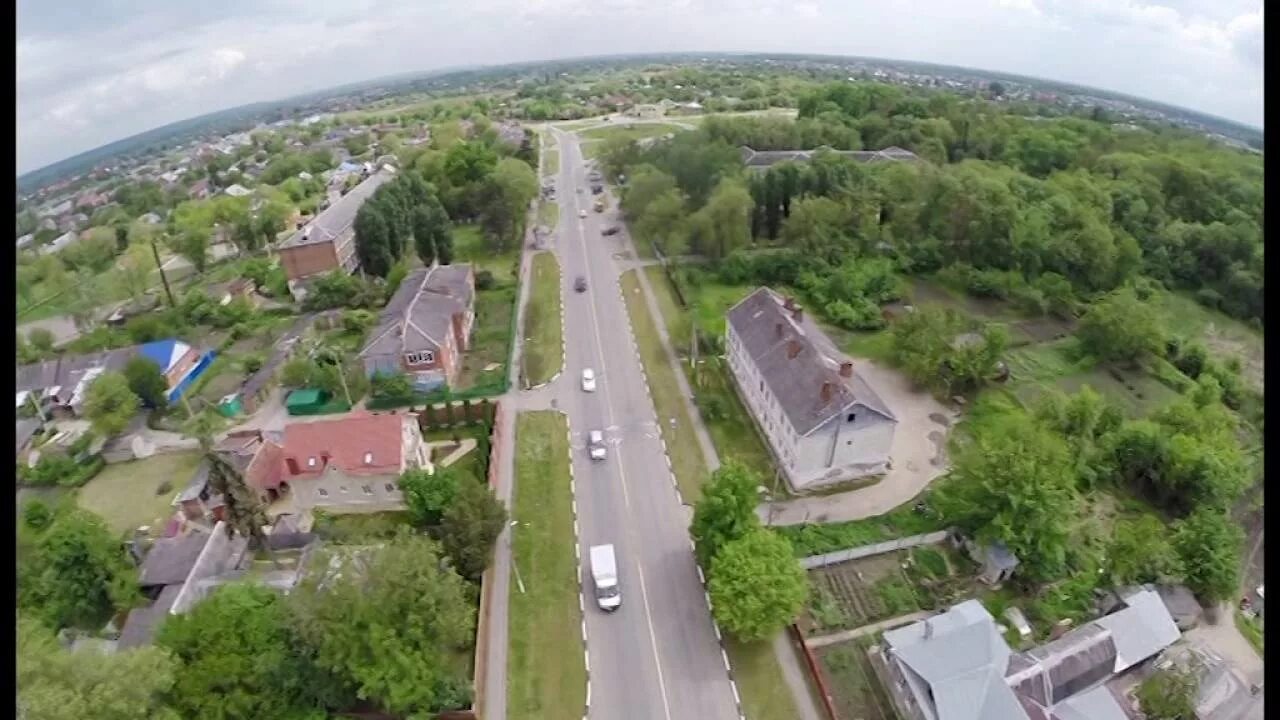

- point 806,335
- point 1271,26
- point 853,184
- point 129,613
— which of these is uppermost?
point 1271,26

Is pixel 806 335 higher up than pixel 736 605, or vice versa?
pixel 806 335

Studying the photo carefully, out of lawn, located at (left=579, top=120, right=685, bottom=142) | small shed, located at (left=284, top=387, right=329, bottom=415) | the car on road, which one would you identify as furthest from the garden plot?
lawn, located at (left=579, top=120, right=685, bottom=142)

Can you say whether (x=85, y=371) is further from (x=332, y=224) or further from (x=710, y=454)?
(x=710, y=454)

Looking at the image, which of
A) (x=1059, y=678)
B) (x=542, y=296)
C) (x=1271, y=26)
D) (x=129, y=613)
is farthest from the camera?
(x=542, y=296)

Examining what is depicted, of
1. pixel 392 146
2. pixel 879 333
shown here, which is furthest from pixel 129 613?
pixel 392 146

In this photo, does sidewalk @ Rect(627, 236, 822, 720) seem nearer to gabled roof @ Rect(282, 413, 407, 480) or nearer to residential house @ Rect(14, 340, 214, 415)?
gabled roof @ Rect(282, 413, 407, 480)

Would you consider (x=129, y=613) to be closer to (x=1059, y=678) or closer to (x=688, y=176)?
(x=1059, y=678)
